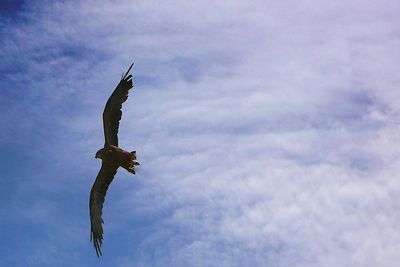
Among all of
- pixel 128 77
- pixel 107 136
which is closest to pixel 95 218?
pixel 107 136

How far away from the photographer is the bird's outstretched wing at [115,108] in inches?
663

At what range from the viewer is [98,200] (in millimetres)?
18453

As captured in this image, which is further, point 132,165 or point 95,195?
point 95,195

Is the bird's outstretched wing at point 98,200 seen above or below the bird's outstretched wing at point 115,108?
below

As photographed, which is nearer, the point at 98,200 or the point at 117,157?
the point at 117,157

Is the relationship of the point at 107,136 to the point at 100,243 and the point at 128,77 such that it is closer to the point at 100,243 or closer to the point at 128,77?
the point at 128,77

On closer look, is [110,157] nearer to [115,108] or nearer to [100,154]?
[100,154]

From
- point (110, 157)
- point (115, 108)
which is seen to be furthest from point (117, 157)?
point (115, 108)

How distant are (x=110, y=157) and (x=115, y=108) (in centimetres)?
164

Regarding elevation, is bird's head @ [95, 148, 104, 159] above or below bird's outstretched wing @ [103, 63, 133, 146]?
below

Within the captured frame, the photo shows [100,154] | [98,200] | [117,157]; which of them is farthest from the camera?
[98,200]

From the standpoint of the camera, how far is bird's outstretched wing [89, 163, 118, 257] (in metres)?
17.9

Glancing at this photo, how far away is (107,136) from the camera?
17109 millimetres

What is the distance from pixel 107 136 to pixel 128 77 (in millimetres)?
2098
